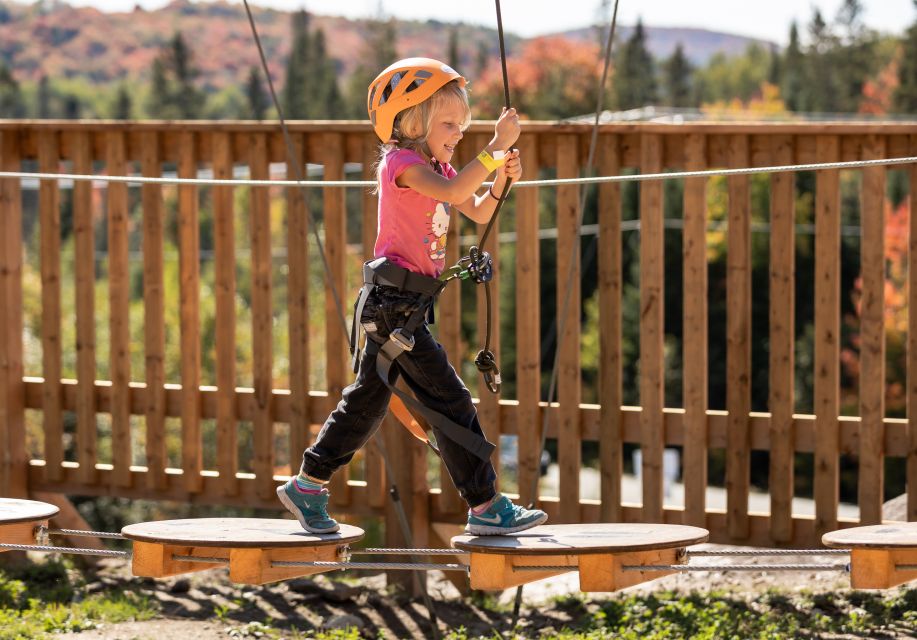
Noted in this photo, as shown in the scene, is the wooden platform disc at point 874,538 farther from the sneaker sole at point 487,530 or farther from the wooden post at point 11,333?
the wooden post at point 11,333

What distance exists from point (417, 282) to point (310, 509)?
76 cm

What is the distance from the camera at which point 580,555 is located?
11.3ft

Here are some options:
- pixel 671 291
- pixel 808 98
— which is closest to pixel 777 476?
pixel 671 291

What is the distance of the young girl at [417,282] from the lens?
3455 mm

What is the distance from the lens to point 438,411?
3.71 metres

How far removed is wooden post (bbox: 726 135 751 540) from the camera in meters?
5.29

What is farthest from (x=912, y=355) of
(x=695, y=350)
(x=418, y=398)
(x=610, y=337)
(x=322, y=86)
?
(x=322, y=86)

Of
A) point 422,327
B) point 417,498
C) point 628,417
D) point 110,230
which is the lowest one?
point 417,498

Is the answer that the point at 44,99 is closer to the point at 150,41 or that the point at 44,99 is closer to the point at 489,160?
the point at 150,41

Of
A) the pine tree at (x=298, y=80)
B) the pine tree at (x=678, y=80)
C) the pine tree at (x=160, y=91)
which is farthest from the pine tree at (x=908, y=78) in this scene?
the pine tree at (x=160, y=91)

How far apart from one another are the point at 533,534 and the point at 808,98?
55363mm

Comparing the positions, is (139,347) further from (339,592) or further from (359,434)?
(359,434)

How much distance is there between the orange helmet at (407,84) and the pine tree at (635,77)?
5604 cm

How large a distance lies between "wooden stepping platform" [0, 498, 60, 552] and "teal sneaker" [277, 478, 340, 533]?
75cm
